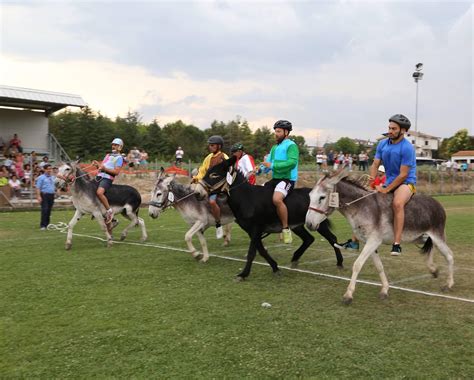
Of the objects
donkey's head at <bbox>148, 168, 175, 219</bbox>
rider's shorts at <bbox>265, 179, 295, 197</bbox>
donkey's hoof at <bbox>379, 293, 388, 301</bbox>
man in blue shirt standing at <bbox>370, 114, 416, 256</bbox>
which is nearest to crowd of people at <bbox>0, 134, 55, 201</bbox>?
donkey's head at <bbox>148, 168, 175, 219</bbox>

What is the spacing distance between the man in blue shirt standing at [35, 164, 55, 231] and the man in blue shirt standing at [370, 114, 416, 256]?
12.2 meters

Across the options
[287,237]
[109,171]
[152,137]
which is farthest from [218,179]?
[152,137]

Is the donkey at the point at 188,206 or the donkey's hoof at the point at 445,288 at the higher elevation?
the donkey at the point at 188,206

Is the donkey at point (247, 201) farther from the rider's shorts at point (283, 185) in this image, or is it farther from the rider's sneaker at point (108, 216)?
the rider's sneaker at point (108, 216)

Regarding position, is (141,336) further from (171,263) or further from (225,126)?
(225,126)

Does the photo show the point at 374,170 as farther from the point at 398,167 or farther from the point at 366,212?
the point at 366,212

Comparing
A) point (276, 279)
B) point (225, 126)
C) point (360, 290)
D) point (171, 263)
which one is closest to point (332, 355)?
point (360, 290)

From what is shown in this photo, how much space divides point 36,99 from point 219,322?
27878mm

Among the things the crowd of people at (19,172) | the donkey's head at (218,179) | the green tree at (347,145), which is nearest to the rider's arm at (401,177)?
the donkey's head at (218,179)

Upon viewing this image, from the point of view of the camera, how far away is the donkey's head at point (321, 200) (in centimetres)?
687

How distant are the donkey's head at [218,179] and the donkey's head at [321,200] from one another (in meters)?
1.95

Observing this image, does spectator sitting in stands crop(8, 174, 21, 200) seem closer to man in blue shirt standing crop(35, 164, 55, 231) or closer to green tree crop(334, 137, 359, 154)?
man in blue shirt standing crop(35, 164, 55, 231)

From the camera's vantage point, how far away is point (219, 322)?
18.9 ft

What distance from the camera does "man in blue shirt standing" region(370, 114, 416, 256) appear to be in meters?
6.78
